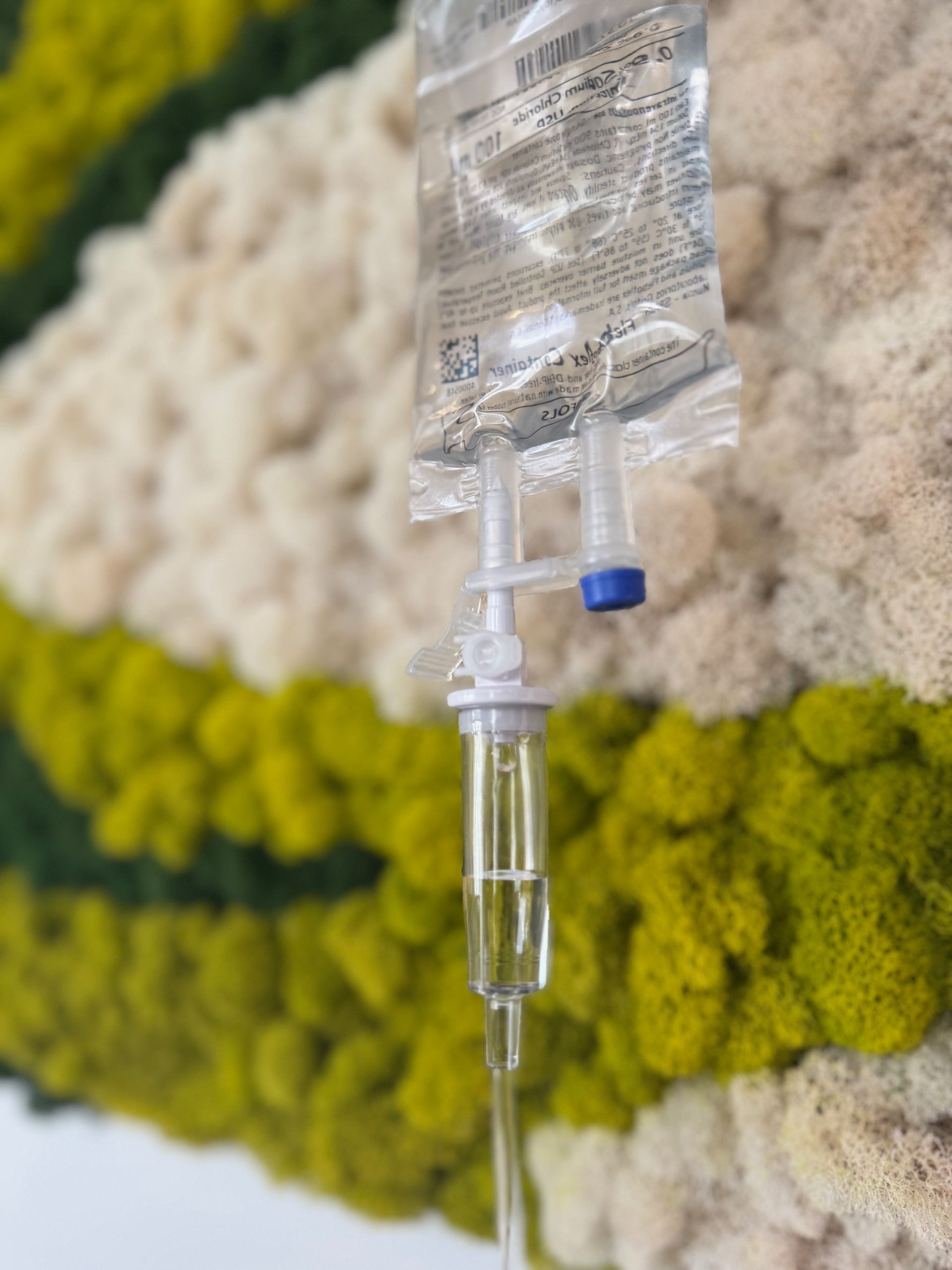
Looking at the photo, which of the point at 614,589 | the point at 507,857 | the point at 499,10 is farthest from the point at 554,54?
the point at 507,857

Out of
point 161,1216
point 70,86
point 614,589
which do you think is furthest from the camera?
point 70,86

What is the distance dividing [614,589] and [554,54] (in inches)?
9.7

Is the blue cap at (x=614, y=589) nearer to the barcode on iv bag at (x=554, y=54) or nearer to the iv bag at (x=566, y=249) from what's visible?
the iv bag at (x=566, y=249)

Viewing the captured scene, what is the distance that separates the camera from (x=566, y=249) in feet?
1.32

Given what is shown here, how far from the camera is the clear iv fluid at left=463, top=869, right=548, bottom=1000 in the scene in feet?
1.33

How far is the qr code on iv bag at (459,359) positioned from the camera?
424 millimetres

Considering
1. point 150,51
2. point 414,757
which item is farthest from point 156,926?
point 150,51

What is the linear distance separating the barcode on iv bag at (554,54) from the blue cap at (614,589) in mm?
233

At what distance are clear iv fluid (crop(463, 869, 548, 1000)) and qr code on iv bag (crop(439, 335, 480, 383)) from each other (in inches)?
8.7

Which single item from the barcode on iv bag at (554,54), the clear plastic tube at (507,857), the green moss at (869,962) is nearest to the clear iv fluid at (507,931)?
the clear plastic tube at (507,857)

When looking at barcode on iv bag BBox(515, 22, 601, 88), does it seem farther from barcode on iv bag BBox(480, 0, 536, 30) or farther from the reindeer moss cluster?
the reindeer moss cluster

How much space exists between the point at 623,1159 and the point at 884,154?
19.7 inches

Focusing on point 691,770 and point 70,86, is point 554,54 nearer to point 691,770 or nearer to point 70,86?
point 691,770

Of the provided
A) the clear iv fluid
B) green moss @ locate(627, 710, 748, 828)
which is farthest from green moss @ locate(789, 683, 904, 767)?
the clear iv fluid
